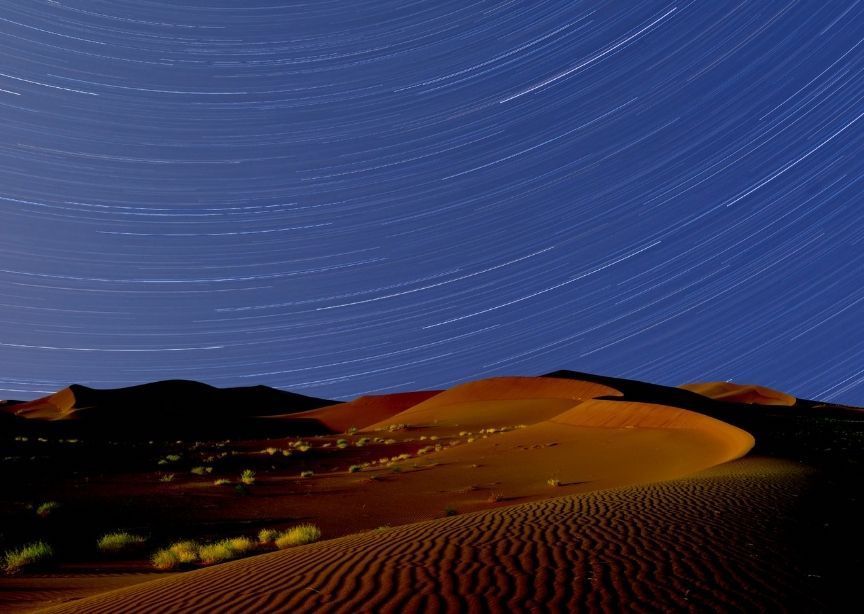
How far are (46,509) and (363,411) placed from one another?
2724 inches

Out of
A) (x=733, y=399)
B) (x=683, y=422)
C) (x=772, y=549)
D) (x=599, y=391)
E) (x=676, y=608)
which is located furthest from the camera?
(x=733, y=399)

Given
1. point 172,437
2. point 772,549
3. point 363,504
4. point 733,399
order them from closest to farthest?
point 772,549 < point 363,504 < point 172,437 < point 733,399

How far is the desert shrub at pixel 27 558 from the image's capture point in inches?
487

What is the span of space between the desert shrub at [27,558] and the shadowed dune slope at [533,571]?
5573 millimetres

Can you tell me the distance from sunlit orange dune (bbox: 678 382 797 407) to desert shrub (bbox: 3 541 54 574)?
106 m

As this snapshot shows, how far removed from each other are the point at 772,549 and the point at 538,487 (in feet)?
44.8

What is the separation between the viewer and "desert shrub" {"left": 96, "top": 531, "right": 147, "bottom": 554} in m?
14.4

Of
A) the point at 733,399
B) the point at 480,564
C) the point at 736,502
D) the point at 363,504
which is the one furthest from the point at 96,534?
the point at 733,399

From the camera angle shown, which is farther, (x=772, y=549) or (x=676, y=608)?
(x=772, y=549)

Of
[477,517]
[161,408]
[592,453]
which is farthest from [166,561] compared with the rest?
[161,408]

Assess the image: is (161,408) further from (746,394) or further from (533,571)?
(746,394)

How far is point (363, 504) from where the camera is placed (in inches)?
797

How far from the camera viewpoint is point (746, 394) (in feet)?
367

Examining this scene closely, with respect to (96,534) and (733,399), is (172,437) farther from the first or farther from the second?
(733,399)
